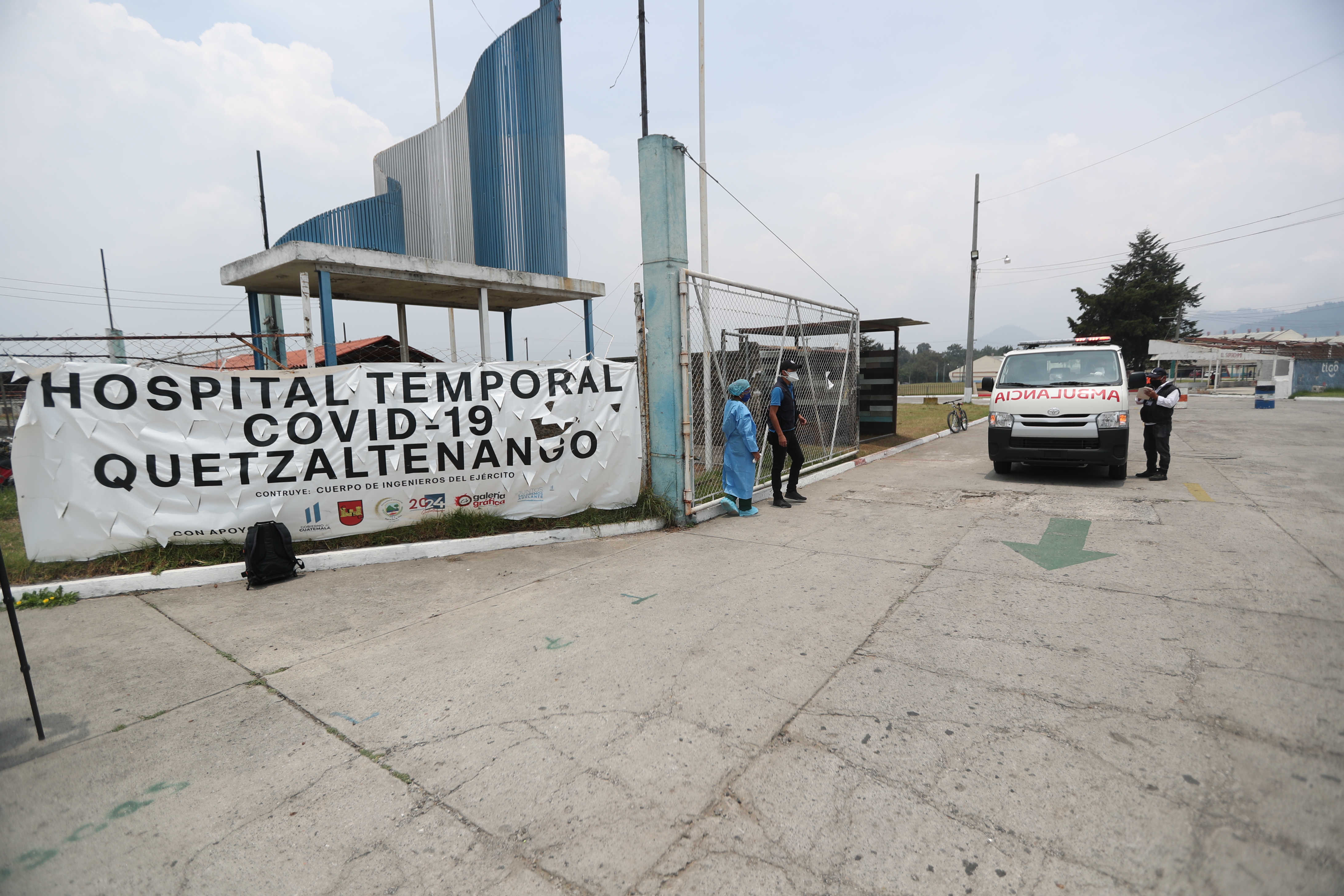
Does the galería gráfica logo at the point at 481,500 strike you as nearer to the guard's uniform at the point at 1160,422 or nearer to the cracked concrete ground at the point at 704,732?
the cracked concrete ground at the point at 704,732

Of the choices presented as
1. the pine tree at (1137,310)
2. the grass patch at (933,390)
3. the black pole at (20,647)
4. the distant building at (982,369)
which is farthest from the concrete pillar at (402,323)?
the distant building at (982,369)

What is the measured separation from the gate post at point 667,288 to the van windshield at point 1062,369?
19.1ft

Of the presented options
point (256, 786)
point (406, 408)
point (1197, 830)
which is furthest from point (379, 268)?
point (1197, 830)

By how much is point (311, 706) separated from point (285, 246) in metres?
6.65

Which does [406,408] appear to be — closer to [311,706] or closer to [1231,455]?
[311,706]

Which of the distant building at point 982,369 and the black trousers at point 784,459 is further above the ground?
the distant building at point 982,369

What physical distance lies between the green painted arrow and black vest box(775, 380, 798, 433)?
9.53 feet

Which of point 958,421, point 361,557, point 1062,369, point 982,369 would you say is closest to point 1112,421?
point 1062,369

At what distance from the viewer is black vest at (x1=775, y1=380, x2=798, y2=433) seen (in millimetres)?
8164

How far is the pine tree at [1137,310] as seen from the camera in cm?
4841

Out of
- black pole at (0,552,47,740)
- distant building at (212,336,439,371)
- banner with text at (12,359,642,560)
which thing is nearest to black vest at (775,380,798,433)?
banner with text at (12,359,642,560)

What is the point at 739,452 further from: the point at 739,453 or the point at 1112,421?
the point at 1112,421

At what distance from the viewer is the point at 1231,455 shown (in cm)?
1184

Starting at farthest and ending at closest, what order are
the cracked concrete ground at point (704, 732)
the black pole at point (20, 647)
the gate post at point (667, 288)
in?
the gate post at point (667, 288)
the black pole at point (20, 647)
the cracked concrete ground at point (704, 732)
